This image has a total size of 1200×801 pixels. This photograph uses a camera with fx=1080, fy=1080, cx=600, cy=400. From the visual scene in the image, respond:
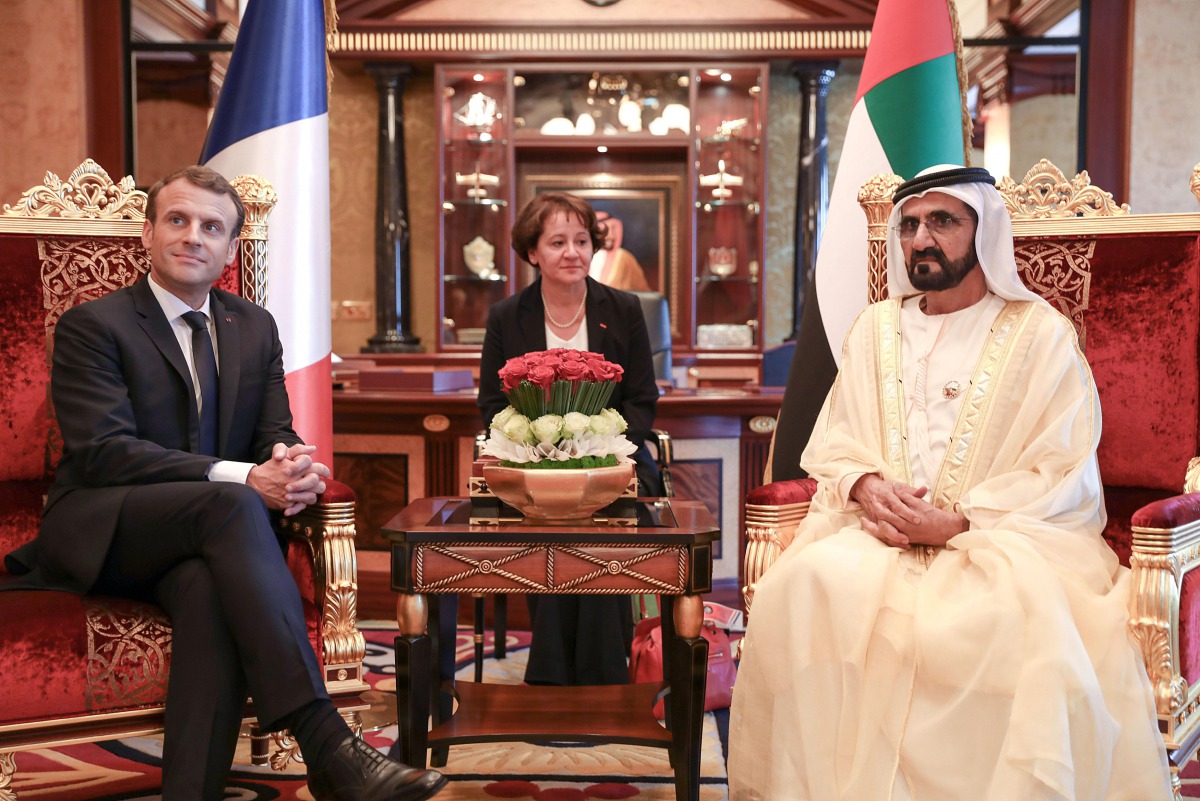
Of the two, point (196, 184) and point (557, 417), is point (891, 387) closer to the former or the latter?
point (557, 417)

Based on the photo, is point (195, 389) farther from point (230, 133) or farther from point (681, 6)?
point (681, 6)

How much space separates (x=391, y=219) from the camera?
7.53m

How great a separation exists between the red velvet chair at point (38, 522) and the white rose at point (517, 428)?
368 millimetres

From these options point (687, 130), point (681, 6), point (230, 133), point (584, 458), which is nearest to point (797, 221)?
point (687, 130)

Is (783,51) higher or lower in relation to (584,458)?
higher

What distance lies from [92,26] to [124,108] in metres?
0.50

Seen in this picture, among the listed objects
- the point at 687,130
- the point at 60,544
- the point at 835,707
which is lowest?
the point at 835,707

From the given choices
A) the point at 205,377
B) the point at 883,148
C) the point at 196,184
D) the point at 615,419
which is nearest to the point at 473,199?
the point at 883,148

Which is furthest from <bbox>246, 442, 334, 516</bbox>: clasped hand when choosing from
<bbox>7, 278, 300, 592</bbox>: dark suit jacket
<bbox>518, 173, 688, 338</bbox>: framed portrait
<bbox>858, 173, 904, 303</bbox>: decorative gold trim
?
<bbox>518, 173, 688, 338</bbox>: framed portrait

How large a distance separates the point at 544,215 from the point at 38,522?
62.2 inches

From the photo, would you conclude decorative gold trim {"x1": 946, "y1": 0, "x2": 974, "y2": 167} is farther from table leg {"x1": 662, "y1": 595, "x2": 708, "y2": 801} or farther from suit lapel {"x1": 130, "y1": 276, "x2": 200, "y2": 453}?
suit lapel {"x1": 130, "y1": 276, "x2": 200, "y2": 453}

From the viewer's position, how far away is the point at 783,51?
23.4ft

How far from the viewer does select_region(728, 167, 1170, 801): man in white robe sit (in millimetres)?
1959

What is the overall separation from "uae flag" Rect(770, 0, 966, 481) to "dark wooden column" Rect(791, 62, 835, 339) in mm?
4002
